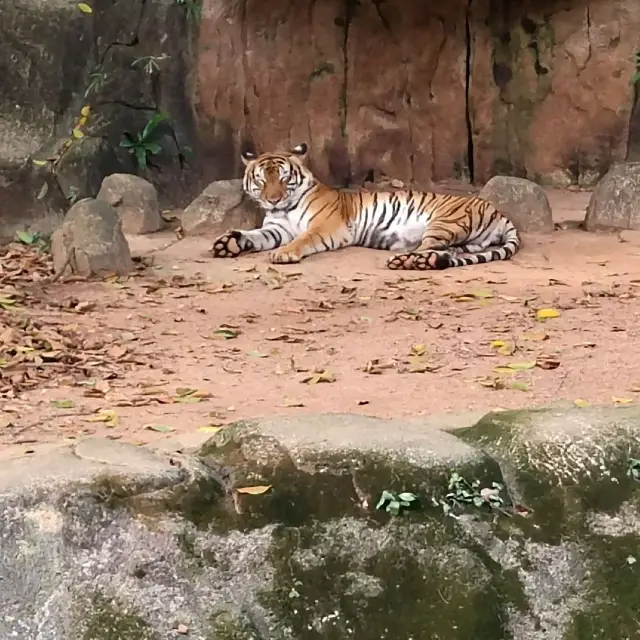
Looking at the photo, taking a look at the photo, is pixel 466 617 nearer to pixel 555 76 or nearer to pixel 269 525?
pixel 269 525

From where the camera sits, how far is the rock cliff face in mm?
9477

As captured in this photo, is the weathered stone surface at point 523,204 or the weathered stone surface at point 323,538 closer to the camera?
the weathered stone surface at point 323,538

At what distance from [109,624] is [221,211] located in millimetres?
6392

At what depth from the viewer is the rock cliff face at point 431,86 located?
9.48m

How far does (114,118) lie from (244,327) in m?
4.08

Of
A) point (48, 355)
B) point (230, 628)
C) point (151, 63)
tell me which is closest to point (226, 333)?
point (48, 355)

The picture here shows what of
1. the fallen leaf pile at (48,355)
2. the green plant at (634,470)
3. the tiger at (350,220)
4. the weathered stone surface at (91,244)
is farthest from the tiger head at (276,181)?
the green plant at (634,470)

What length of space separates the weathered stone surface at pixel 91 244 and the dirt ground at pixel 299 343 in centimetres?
15

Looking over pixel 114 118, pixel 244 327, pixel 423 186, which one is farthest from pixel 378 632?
pixel 423 186

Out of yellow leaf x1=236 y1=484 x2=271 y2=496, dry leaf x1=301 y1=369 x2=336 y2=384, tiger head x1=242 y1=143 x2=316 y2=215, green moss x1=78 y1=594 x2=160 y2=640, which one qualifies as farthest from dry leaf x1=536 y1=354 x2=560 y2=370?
tiger head x1=242 y1=143 x2=316 y2=215

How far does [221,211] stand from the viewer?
27.4 feet

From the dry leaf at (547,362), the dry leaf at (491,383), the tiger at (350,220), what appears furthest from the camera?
the tiger at (350,220)

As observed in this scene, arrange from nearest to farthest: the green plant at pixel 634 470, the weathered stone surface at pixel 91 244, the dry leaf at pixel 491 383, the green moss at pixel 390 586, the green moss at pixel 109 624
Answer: the green moss at pixel 109 624
the green moss at pixel 390 586
the green plant at pixel 634 470
the dry leaf at pixel 491 383
the weathered stone surface at pixel 91 244

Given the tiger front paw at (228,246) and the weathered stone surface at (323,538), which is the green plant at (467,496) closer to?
the weathered stone surface at (323,538)
